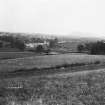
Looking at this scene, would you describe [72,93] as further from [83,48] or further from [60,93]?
[83,48]

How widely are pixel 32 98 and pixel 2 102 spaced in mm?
1873

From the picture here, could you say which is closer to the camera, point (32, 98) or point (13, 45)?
point (32, 98)

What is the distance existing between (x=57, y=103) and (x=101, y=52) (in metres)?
62.1

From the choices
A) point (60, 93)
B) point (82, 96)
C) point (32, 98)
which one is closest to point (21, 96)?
point (32, 98)

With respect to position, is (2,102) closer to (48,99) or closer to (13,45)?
(48,99)

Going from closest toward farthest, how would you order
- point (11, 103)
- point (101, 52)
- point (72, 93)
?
point (11, 103), point (72, 93), point (101, 52)

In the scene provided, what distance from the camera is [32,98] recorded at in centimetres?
1004

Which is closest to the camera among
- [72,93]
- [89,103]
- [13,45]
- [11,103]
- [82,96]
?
[11,103]

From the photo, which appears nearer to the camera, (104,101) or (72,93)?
(104,101)

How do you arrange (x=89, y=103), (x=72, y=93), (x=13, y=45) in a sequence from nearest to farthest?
1. (x=89, y=103)
2. (x=72, y=93)
3. (x=13, y=45)

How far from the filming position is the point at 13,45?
75938mm

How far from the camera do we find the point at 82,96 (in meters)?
10.7

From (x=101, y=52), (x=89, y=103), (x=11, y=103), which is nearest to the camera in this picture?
(x=11, y=103)

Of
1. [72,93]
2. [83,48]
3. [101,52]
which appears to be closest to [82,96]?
[72,93]
